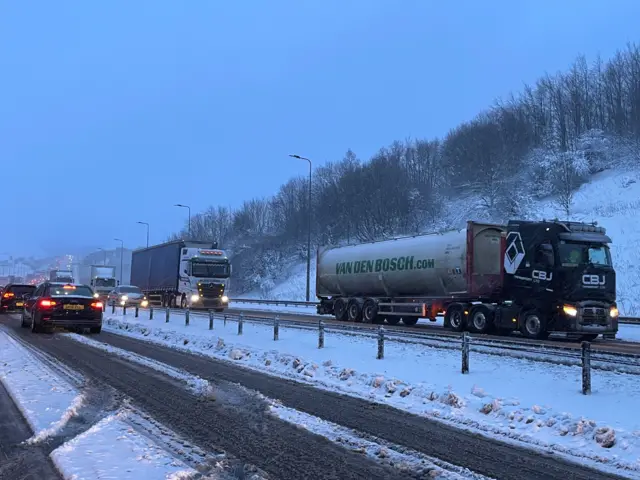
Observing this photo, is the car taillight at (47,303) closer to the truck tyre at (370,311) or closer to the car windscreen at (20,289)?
the truck tyre at (370,311)

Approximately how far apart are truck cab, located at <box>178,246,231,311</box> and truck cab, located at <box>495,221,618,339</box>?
1989cm

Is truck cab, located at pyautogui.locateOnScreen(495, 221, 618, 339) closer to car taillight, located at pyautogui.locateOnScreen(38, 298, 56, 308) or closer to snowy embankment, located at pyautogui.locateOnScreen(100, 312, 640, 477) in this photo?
snowy embankment, located at pyautogui.locateOnScreen(100, 312, 640, 477)

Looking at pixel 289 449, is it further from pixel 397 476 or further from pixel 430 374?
pixel 430 374

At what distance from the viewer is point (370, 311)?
82.2 ft

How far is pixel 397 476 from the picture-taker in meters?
5.11

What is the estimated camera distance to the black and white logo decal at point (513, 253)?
18.6m

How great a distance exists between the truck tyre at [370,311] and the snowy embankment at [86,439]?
16.5m

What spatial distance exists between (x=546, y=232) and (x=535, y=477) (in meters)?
13.9

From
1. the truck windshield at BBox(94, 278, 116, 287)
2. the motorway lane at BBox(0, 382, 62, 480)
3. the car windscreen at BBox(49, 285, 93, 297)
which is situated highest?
the truck windshield at BBox(94, 278, 116, 287)

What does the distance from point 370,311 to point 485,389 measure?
639 inches

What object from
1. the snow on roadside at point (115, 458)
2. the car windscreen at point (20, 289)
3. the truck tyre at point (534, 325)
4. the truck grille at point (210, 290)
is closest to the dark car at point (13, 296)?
the car windscreen at point (20, 289)

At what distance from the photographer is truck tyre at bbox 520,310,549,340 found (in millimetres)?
17328

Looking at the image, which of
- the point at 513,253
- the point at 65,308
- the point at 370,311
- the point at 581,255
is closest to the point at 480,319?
the point at 513,253

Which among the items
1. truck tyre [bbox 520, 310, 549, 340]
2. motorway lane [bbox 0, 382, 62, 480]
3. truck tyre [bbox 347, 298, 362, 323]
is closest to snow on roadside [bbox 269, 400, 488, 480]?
motorway lane [bbox 0, 382, 62, 480]
